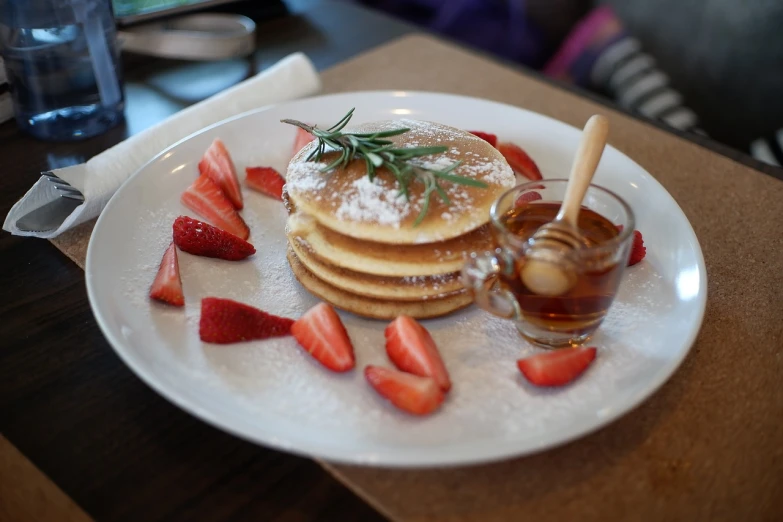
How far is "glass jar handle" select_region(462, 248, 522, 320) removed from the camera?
101 centimetres

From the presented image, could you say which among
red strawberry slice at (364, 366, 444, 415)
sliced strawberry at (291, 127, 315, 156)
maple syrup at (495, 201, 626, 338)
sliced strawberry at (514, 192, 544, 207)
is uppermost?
sliced strawberry at (514, 192, 544, 207)

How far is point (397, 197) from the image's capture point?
1.13m

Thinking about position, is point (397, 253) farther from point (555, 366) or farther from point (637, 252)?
point (637, 252)

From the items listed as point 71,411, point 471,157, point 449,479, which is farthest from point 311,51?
point 449,479

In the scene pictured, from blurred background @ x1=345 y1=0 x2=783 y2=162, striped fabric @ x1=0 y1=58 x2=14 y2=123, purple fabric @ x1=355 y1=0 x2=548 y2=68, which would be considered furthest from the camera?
purple fabric @ x1=355 y1=0 x2=548 y2=68

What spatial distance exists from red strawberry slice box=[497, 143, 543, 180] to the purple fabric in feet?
4.58

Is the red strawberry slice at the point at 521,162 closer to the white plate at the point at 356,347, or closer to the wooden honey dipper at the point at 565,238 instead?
the white plate at the point at 356,347

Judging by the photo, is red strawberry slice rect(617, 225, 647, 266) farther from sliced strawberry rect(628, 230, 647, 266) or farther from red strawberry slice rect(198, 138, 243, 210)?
red strawberry slice rect(198, 138, 243, 210)

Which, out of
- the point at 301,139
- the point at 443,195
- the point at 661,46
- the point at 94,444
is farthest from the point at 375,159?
the point at 661,46

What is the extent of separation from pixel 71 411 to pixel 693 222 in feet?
4.01

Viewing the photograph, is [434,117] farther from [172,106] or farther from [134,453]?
[134,453]

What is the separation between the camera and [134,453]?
3.17 feet

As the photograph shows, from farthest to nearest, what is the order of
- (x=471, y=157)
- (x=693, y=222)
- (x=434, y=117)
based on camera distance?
(x=434, y=117) → (x=693, y=222) → (x=471, y=157)

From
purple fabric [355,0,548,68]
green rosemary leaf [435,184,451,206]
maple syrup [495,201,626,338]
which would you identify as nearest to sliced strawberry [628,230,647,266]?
maple syrup [495,201,626,338]
